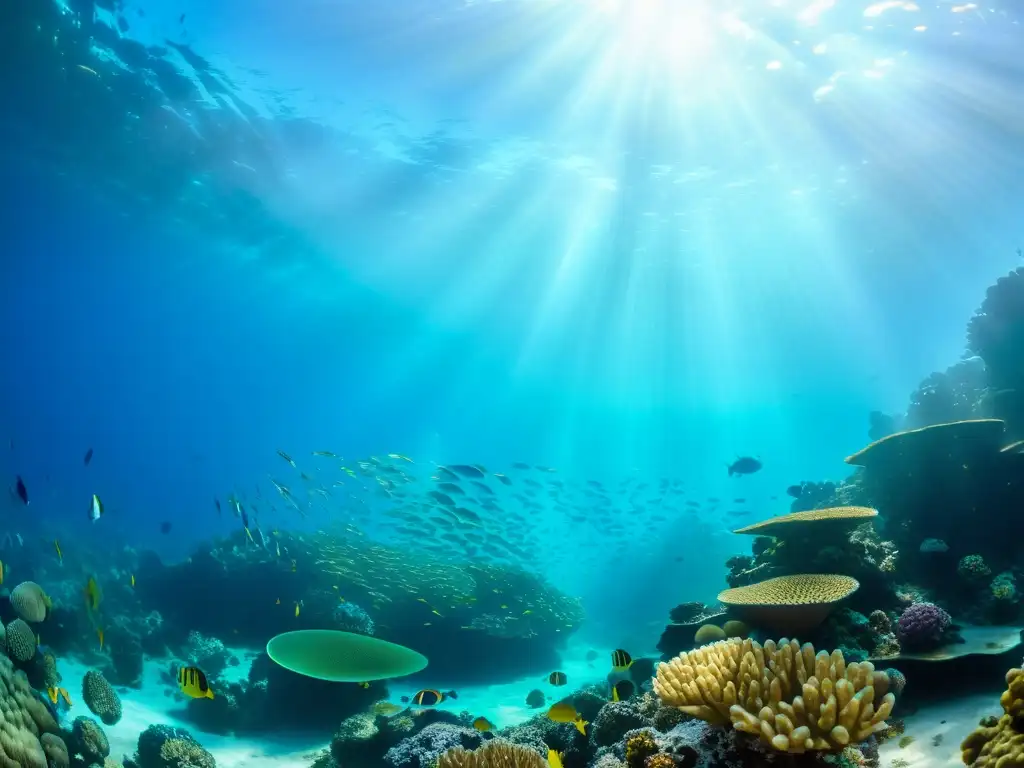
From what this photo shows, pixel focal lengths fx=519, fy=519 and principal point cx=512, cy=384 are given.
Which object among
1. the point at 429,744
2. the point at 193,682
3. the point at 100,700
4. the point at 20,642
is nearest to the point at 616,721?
the point at 429,744

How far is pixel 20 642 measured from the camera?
23.4 ft

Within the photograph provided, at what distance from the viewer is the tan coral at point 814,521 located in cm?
635

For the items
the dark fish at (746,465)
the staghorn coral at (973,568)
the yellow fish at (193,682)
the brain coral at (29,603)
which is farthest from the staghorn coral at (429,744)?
the dark fish at (746,465)

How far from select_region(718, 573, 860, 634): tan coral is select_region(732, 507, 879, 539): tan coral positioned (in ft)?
2.15

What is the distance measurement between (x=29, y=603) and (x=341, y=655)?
845 cm

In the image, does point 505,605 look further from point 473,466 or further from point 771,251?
point 771,251

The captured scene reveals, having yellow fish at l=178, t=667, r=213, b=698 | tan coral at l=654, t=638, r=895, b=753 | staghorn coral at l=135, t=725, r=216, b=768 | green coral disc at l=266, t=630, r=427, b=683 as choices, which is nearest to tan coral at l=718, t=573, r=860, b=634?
tan coral at l=654, t=638, r=895, b=753

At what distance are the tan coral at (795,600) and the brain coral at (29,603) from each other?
34.3 feet

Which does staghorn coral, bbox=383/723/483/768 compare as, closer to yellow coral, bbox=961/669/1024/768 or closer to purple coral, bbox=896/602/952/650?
purple coral, bbox=896/602/952/650

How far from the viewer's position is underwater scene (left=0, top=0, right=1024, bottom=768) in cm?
568

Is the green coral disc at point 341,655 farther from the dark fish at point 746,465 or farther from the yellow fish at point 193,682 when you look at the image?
the dark fish at point 746,465

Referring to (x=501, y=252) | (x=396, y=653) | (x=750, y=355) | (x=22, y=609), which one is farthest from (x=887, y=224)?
(x=22, y=609)

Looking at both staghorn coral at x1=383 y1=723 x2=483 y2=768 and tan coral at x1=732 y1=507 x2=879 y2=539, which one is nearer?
tan coral at x1=732 y1=507 x2=879 y2=539

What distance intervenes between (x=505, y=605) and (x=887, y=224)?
27985mm
